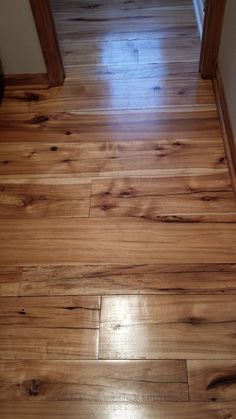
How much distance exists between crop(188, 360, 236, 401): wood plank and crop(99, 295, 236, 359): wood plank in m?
0.02

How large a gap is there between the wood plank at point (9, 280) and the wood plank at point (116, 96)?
0.79 metres

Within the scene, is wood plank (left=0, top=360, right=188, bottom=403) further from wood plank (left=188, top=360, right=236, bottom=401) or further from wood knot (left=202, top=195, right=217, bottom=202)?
wood knot (left=202, top=195, right=217, bottom=202)

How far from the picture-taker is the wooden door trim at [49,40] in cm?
153

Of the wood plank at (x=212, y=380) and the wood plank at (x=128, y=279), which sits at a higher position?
the wood plank at (x=128, y=279)

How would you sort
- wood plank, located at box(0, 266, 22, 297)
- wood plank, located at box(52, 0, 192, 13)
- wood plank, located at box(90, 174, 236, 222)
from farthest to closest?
wood plank, located at box(52, 0, 192, 13) < wood plank, located at box(90, 174, 236, 222) < wood plank, located at box(0, 266, 22, 297)

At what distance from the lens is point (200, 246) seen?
1.28 meters

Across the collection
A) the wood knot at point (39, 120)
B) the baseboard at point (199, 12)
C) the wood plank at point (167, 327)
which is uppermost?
the baseboard at point (199, 12)

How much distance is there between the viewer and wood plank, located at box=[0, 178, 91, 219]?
1404 mm

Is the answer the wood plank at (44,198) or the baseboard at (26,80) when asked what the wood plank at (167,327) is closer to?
the wood plank at (44,198)

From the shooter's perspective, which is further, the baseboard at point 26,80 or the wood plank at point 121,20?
the wood plank at point 121,20

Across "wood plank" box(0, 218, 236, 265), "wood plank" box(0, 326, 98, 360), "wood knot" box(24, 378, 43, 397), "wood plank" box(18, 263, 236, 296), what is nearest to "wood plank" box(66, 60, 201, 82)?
"wood plank" box(0, 218, 236, 265)

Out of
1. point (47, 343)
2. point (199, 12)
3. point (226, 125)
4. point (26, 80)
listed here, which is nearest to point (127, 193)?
point (226, 125)

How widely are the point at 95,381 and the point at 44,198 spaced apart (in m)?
0.69

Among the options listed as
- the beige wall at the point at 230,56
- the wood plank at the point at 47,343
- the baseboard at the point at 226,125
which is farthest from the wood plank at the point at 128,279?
the beige wall at the point at 230,56
